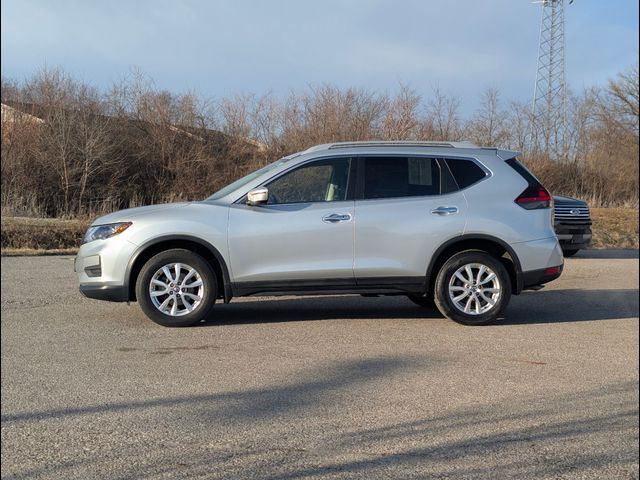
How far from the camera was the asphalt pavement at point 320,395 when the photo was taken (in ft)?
12.3

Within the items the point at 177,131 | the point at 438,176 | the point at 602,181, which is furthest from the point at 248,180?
the point at 177,131

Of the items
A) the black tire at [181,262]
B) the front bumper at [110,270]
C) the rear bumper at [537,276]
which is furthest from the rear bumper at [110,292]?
the rear bumper at [537,276]

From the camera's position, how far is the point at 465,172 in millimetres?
7559

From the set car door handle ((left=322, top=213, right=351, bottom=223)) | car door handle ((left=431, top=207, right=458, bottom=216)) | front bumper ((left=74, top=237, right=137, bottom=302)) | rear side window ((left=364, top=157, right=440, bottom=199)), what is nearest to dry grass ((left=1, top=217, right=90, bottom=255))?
front bumper ((left=74, top=237, right=137, bottom=302))

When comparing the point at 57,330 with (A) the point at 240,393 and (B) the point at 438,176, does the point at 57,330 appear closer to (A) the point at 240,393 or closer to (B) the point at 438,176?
(A) the point at 240,393

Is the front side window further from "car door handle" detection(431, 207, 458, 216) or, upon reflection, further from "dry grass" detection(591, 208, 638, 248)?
"dry grass" detection(591, 208, 638, 248)

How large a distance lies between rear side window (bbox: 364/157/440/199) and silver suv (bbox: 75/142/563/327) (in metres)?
0.01

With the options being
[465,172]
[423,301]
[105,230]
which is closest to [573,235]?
[423,301]

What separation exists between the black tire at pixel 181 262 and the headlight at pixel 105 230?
16.8 inches

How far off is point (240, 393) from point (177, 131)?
19.7 metres

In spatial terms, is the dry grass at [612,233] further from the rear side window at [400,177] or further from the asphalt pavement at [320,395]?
the rear side window at [400,177]

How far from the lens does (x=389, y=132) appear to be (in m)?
11.3

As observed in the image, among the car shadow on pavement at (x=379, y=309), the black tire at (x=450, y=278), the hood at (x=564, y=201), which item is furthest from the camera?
the hood at (x=564, y=201)

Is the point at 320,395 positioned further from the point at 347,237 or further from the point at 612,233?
the point at 612,233
